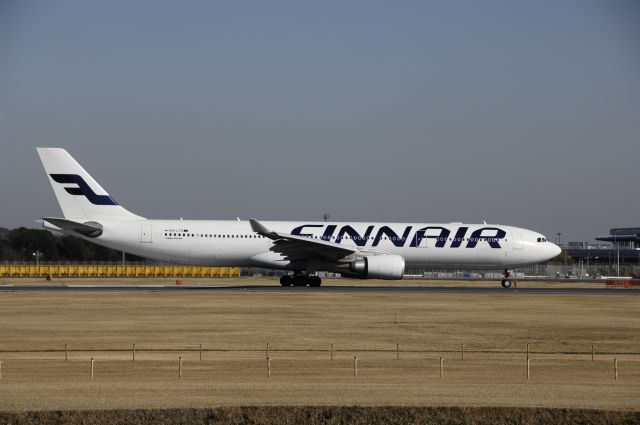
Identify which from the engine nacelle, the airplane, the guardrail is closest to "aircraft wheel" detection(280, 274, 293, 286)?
the airplane

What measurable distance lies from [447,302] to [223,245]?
52.8 ft

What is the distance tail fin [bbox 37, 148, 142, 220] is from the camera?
186 feet

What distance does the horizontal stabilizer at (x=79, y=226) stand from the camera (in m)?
54.5

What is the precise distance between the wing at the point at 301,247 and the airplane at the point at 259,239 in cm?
6

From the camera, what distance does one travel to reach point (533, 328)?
118ft

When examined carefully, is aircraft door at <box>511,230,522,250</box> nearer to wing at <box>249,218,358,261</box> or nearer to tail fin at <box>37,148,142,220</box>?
wing at <box>249,218,358,261</box>

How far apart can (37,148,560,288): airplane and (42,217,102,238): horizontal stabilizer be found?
60 mm

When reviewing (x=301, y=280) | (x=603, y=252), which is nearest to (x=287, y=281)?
(x=301, y=280)

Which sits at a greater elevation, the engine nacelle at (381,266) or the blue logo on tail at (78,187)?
the blue logo on tail at (78,187)

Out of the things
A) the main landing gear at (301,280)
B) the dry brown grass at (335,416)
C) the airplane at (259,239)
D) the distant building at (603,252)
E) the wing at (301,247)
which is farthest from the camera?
the distant building at (603,252)

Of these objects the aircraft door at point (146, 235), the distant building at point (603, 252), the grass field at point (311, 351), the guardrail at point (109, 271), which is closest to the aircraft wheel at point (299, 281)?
the aircraft door at point (146, 235)

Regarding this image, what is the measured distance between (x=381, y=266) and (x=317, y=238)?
5.59m

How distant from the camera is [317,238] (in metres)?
57.8

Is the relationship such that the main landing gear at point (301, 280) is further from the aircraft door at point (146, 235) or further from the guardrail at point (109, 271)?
the guardrail at point (109, 271)
